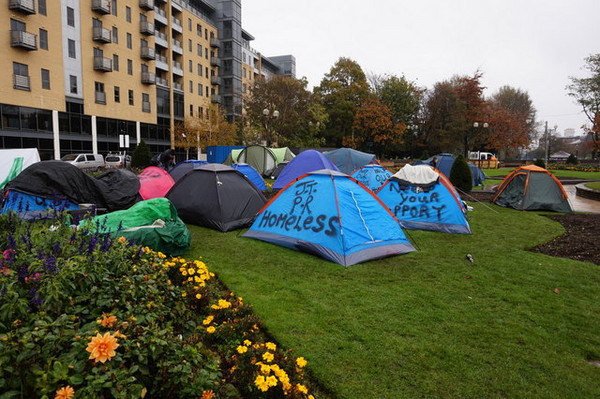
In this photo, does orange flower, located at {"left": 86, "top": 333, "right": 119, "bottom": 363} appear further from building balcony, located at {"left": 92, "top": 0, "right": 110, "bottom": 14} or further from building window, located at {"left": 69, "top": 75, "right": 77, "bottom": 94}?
building balcony, located at {"left": 92, "top": 0, "right": 110, "bottom": 14}

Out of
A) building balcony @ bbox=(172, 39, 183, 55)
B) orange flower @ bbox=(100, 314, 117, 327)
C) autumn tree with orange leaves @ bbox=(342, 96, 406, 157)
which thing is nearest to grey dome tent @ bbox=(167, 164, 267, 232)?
orange flower @ bbox=(100, 314, 117, 327)

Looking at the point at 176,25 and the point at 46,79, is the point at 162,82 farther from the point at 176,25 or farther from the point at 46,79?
the point at 46,79

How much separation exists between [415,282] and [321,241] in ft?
5.76

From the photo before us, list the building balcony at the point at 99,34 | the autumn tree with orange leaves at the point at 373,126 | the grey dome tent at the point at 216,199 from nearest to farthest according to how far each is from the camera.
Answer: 1. the grey dome tent at the point at 216,199
2. the building balcony at the point at 99,34
3. the autumn tree with orange leaves at the point at 373,126

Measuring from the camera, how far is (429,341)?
4.05 metres

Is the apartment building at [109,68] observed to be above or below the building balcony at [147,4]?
below

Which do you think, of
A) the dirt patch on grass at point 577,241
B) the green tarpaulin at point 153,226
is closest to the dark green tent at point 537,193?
the dirt patch on grass at point 577,241

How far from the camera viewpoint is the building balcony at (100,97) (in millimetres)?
32094

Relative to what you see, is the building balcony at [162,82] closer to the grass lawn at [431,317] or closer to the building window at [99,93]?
the building window at [99,93]

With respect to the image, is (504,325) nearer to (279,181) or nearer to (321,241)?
(321,241)

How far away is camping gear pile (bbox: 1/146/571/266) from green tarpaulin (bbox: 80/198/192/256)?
0.05ft

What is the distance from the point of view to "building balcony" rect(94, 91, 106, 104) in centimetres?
3209

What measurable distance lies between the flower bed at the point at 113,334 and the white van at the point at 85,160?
24.9 meters

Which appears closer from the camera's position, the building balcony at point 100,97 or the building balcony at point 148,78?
the building balcony at point 100,97
